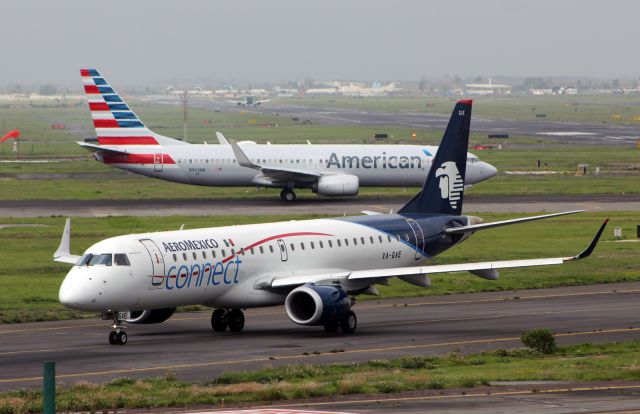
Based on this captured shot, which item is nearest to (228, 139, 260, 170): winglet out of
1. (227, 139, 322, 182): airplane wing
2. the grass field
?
(227, 139, 322, 182): airplane wing

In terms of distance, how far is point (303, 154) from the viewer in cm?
9512

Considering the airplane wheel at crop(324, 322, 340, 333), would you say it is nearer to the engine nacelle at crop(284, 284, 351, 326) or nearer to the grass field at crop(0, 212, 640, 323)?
the engine nacelle at crop(284, 284, 351, 326)

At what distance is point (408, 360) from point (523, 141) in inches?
5805

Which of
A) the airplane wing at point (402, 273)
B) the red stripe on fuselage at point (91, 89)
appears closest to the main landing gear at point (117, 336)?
the airplane wing at point (402, 273)

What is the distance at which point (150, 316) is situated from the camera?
41656 millimetres

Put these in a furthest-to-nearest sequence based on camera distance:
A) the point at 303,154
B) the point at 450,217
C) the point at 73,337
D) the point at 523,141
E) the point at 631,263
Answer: the point at 523,141, the point at 303,154, the point at 631,263, the point at 450,217, the point at 73,337

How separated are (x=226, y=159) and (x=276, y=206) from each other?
26.1 feet

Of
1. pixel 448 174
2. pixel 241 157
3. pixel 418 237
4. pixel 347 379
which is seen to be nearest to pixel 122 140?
pixel 241 157

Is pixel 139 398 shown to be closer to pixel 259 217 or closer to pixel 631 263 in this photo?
pixel 631 263

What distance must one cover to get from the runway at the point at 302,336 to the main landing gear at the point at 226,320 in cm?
33

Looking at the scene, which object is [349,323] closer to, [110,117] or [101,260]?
[101,260]

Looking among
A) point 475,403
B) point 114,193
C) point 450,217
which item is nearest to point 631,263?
point 450,217

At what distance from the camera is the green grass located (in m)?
27.7

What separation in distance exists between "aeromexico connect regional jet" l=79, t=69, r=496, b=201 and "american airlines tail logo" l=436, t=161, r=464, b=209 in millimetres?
43776
